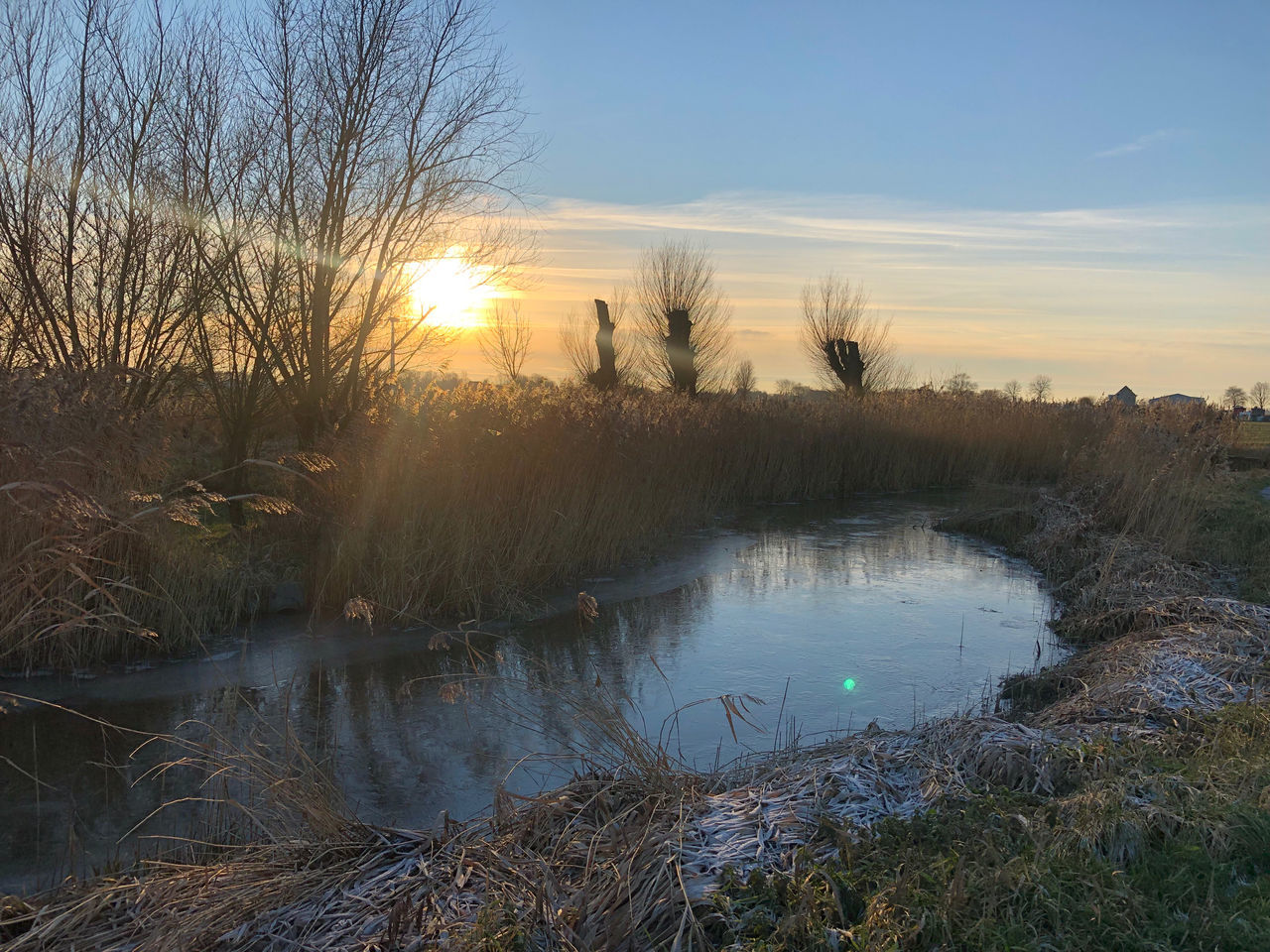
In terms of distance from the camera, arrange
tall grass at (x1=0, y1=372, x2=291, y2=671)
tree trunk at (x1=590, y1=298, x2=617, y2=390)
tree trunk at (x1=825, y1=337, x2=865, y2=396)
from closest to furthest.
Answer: tall grass at (x1=0, y1=372, x2=291, y2=671) < tree trunk at (x1=590, y1=298, x2=617, y2=390) < tree trunk at (x1=825, y1=337, x2=865, y2=396)

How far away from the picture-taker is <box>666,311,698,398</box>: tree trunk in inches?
985

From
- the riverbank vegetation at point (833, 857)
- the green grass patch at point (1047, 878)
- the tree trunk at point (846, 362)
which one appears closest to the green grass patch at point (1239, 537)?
the riverbank vegetation at point (833, 857)

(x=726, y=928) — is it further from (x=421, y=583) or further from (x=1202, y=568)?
(x=1202, y=568)

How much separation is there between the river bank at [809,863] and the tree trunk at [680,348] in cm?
2182

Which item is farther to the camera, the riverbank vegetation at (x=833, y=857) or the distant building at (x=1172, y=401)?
the distant building at (x=1172, y=401)

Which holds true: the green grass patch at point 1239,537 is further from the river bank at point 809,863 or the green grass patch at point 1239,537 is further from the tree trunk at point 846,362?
the tree trunk at point 846,362

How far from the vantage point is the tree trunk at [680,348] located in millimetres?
25031

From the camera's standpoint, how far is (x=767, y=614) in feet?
22.5

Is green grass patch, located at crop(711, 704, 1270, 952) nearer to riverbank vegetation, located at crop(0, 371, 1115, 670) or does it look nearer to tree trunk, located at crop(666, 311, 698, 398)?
riverbank vegetation, located at crop(0, 371, 1115, 670)

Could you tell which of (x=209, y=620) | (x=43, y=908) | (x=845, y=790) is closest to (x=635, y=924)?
(x=845, y=790)

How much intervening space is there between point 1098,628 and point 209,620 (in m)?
5.84

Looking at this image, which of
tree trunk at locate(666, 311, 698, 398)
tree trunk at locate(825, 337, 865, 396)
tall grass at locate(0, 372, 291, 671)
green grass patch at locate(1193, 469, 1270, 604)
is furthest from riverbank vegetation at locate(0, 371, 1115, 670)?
tree trunk at locate(825, 337, 865, 396)

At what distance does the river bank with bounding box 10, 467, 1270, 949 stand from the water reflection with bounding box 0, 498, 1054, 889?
51 centimetres

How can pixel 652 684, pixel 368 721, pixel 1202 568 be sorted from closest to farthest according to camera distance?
1. pixel 368 721
2. pixel 652 684
3. pixel 1202 568
